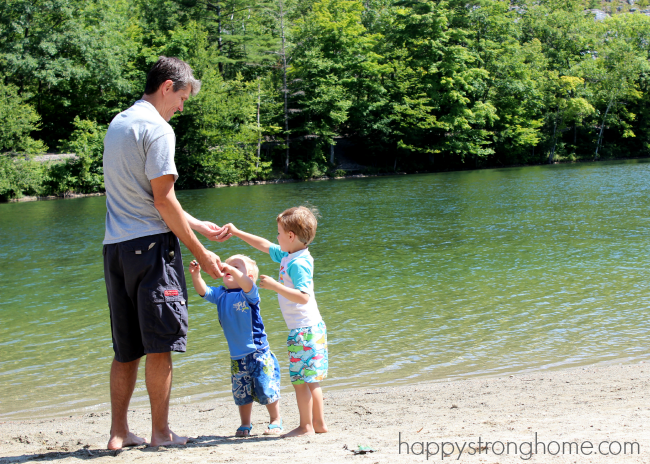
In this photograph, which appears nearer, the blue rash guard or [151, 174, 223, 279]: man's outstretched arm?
[151, 174, 223, 279]: man's outstretched arm

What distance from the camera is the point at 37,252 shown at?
563 inches

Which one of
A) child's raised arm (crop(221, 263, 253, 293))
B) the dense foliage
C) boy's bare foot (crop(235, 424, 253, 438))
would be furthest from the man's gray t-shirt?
the dense foliage

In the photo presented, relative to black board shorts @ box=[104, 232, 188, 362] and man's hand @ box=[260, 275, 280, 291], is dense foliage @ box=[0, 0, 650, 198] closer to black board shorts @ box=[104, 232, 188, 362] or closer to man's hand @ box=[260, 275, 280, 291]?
black board shorts @ box=[104, 232, 188, 362]

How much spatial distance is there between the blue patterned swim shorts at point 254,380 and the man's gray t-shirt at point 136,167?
1034 mm

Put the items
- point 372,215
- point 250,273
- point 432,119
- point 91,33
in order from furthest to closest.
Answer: point 432,119, point 91,33, point 372,215, point 250,273

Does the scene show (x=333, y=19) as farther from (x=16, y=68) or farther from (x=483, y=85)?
(x=16, y=68)

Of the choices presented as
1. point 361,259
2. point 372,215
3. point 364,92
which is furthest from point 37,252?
point 364,92

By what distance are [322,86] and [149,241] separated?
135ft

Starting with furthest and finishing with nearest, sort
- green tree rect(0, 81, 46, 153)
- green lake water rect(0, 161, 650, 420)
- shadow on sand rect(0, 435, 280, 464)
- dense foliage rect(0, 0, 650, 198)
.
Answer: dense foliage rect(0, 0, 650, 198) < green tree rect(0, 81, 46, 153) < green lake water rect(0, 161, 650, 420) < shadow on sand rect(0, 435, 280, 464)

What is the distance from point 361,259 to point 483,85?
133 feet

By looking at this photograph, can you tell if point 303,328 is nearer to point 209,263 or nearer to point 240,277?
point 240,277

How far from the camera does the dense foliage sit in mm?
38875

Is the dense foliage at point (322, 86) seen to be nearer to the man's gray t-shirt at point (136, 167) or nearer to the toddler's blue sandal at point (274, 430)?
the man's gray t-shirt at point (136, 167)

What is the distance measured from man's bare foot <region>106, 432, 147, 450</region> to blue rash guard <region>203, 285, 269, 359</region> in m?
0.74
